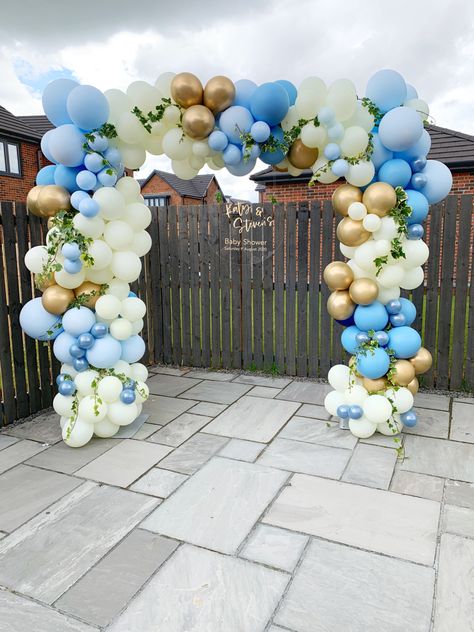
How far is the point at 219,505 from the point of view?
2631 mm

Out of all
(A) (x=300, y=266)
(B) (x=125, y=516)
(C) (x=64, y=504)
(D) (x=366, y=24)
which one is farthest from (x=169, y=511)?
(D) (x=366, y=24)

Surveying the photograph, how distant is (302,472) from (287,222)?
2.80 metres

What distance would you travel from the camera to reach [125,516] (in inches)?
99.8

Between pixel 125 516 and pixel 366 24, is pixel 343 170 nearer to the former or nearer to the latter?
pixel 125 516

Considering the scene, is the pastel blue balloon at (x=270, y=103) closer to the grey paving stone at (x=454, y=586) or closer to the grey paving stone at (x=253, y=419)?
the grey paving stone at (x=253, y=419)

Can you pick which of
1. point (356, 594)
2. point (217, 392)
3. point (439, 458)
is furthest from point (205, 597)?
point (217, 392)

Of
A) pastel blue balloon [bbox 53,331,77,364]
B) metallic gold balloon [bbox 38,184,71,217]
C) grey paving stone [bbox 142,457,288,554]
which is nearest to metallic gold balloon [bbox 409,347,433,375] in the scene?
grey paving stone [bbox 142,457,288,554]

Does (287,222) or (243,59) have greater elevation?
(243,59)

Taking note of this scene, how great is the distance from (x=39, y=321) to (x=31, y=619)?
2025 millimetres

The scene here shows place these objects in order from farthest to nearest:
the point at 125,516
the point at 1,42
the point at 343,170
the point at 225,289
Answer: the point at 1,42 < the point at 225,289 < the point at 343,170 < the point at 125,516

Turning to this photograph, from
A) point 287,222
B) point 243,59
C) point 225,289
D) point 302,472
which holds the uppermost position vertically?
point 243,59

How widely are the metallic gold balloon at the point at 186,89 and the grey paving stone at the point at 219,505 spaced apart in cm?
251

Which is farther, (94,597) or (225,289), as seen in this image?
(225,289)

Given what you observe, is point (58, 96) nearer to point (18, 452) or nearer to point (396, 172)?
point (396, 172)
